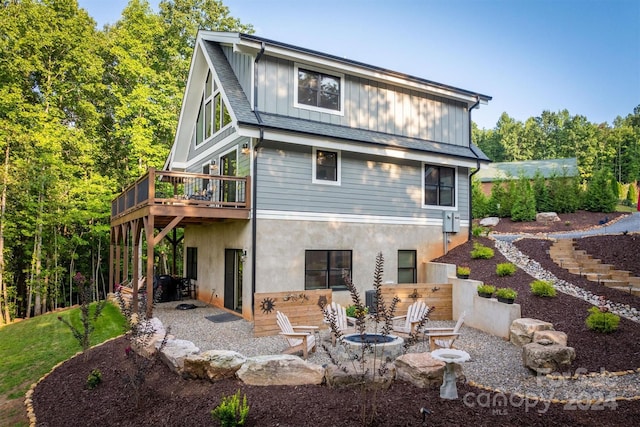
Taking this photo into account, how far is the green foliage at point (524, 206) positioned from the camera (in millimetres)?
23781

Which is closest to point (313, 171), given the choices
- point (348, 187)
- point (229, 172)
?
point (348, 187)

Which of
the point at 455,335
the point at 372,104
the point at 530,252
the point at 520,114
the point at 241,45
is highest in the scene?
the point at 520,114

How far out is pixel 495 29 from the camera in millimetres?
14594

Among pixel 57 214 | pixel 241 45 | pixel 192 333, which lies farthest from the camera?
pixel 57 214

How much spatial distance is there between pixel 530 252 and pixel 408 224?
3.91 metres

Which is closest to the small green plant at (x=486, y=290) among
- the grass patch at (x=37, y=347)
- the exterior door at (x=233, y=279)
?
the exterior door at (x=233, y=279)

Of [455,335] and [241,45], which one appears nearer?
[455,335]

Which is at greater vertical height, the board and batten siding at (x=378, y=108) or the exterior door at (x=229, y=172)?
the board and batten siding at (x=378, y=108)

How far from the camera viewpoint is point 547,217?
76.9 feet

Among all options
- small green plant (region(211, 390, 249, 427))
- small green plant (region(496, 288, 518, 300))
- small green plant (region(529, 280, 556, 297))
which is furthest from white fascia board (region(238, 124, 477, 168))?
small green plant (region(211, 390, 249, 427))

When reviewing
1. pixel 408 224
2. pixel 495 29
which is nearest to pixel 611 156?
pixel 495 29

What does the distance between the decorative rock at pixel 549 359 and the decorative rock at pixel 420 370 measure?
6.11ft

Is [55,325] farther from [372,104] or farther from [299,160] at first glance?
[372,104]

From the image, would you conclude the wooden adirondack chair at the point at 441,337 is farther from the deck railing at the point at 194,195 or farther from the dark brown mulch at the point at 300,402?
the deck railing at the point at 194,195
